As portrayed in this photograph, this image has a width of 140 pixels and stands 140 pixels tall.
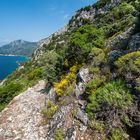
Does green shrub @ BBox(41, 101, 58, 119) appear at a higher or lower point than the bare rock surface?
higher

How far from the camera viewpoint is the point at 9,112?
21438 mm

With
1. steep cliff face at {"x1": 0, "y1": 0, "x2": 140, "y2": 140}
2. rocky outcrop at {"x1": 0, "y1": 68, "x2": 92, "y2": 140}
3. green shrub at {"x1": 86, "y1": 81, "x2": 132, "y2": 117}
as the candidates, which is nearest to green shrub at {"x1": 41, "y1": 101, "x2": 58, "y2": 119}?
steep cliff face at {"x1": 0, "y1": 0, "x2": 140, "y2": 140}

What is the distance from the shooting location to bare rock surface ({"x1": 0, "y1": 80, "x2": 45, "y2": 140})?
1712 cm

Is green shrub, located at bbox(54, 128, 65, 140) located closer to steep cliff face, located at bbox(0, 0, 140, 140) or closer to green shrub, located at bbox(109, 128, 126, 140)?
steep cliff face, located at bbox(0, 0, 140, 140)

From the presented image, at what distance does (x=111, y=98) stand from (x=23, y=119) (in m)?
8.00

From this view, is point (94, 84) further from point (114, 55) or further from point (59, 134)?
point (59, 134)

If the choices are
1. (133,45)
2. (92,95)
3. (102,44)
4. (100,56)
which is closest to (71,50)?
(102,44)

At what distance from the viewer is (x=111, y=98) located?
47.4ft

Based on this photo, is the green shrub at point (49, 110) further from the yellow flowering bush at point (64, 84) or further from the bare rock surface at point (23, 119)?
the yellow flowering bush at point (64, 84)

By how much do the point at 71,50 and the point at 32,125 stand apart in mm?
10242

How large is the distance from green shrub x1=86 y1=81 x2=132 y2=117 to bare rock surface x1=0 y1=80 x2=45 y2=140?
408cm

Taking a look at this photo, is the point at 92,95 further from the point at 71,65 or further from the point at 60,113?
the point at 71,65

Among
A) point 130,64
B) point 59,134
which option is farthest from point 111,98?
point 59,134

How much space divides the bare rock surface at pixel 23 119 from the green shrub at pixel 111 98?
408 cm
